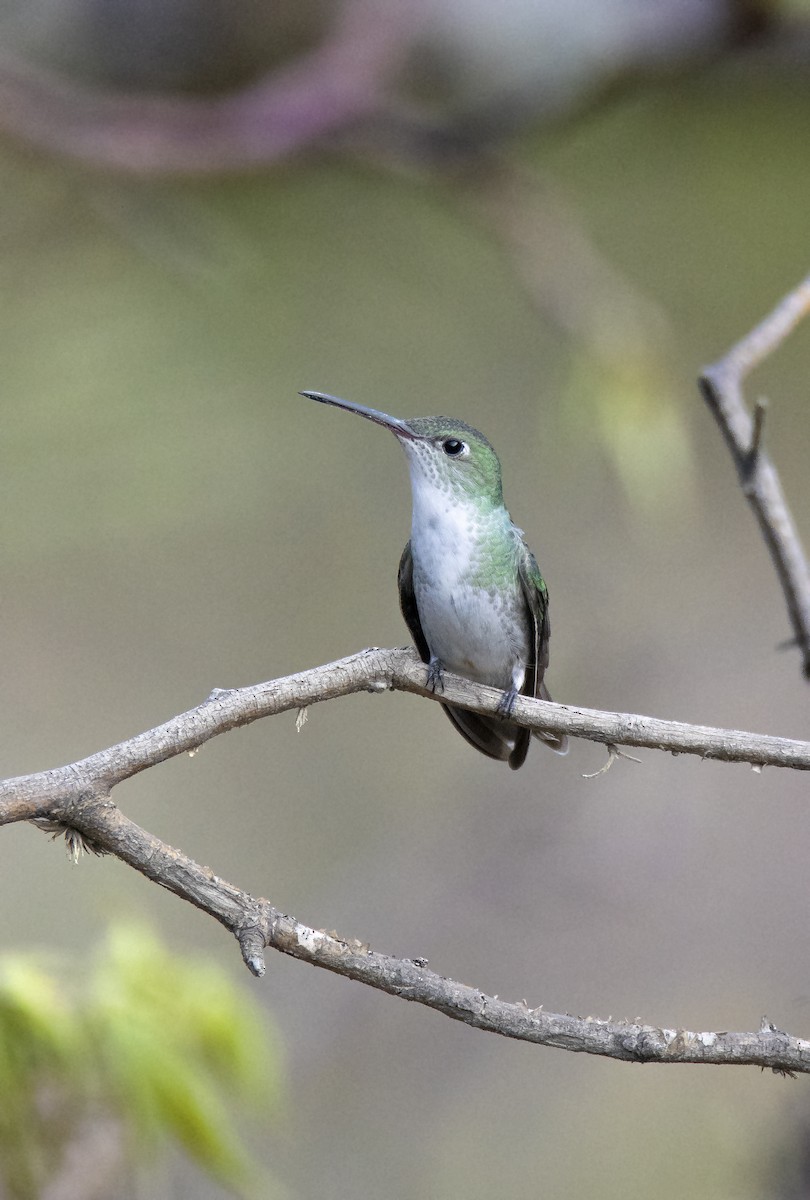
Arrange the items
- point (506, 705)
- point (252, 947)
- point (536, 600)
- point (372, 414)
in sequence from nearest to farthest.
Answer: point (252, 947) → point (506, 705) → point (372, 414) → point (536, 600)

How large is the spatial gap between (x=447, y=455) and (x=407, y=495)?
85.3 inches

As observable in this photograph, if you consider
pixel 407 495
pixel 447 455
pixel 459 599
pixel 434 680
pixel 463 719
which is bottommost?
pixel 434 680

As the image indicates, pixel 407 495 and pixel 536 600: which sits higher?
pixel 407 495

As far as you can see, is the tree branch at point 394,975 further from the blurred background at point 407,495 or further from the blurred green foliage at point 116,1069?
the blurred background at point 407,495

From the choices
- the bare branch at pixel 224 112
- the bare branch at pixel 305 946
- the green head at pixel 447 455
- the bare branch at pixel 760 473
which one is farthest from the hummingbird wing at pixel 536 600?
the bare branch at pixel 224 112

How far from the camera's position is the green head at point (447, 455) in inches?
74.5

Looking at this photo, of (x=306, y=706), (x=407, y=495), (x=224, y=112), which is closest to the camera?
(x=306, y=706)

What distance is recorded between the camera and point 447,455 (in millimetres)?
1907

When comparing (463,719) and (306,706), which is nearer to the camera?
(306,706)

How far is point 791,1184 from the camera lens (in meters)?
1.96

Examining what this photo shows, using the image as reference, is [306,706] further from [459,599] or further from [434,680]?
[459,599]

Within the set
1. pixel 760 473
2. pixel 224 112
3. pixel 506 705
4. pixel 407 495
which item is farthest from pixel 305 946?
pixel 407 495

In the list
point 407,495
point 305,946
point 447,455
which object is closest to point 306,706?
point 305,946

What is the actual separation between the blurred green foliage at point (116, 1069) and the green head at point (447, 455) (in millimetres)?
807
